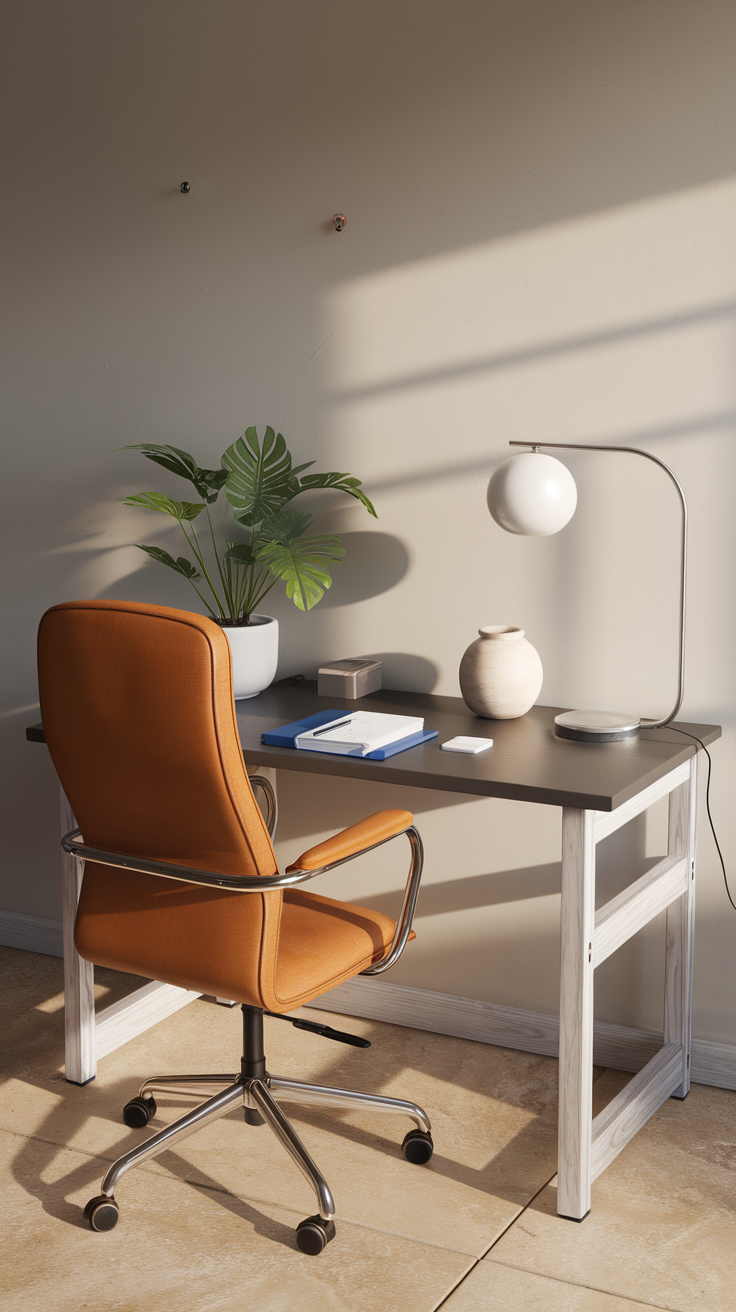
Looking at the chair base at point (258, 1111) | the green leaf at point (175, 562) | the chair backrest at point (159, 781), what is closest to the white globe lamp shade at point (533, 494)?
the chair backrest at point (159, 781)

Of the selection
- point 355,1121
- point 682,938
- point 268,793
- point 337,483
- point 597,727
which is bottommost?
point 355,1121

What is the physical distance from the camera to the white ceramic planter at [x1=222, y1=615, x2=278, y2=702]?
111 inches

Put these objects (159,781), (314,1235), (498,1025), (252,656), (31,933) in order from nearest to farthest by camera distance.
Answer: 1. (159,781)
2. (314,1235)
3. (252,656)
4. (498,1025)
5. (31,933)

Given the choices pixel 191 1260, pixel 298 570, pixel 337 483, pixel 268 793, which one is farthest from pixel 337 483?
pixel 191 1260

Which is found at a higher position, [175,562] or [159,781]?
[175,562]

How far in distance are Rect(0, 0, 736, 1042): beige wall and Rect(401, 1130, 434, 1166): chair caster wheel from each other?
596 millimetres

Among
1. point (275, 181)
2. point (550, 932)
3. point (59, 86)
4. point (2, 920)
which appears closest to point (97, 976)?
point (2, 920)

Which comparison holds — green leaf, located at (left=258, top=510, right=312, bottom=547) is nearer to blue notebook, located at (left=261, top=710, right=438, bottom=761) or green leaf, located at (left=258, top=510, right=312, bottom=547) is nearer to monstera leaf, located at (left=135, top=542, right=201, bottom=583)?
monstera leaf, located at (left=135, top=542, right=201, bottom=583)

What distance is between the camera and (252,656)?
111 inches

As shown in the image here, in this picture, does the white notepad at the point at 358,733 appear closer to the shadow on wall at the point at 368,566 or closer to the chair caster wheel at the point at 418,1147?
the shadow on wall at the point at 368,566

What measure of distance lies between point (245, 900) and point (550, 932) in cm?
110

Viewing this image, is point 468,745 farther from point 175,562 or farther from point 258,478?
point 175,562

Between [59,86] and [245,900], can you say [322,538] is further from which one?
[59,86]

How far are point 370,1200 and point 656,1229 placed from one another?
1.73 ft
